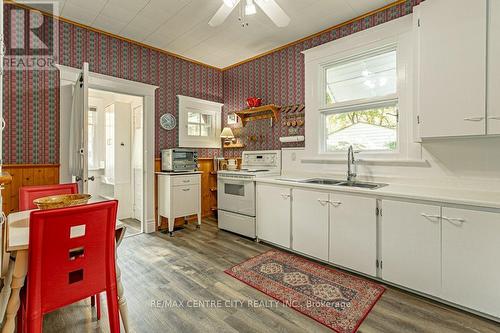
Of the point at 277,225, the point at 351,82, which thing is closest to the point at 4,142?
the point at 277,225

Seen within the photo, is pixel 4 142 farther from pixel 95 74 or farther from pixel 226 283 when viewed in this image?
pixel 226 283

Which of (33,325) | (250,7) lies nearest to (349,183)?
(250,7)

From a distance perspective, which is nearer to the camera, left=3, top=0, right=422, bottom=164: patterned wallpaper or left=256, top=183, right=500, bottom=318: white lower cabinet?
left=256, top=183, right=500, bottom=318: white lower cabinet

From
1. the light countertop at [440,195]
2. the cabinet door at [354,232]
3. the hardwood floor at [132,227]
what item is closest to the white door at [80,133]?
the hardwood floor at [132,227]

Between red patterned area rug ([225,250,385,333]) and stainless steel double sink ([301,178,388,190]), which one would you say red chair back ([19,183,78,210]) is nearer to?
red patterned area rug ([225,250,385,333])

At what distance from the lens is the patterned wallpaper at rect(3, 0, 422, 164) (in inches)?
107

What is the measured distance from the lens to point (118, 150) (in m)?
4.37

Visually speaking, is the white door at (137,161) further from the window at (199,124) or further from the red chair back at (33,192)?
the red chair back at (33,192)

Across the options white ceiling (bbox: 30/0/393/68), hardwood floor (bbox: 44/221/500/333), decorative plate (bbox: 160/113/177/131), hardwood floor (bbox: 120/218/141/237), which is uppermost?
white ceiling (bbox: 30/0/393/68)

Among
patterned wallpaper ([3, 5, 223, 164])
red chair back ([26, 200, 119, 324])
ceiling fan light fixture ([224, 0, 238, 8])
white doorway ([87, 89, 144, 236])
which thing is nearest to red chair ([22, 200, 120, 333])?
red chair back ([26, 200, 119, 324])

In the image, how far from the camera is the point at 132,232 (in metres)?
3.78

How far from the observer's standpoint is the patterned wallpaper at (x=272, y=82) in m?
3.20

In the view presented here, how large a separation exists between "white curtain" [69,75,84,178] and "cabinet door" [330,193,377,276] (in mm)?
2573

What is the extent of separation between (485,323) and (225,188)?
2.88 meters
